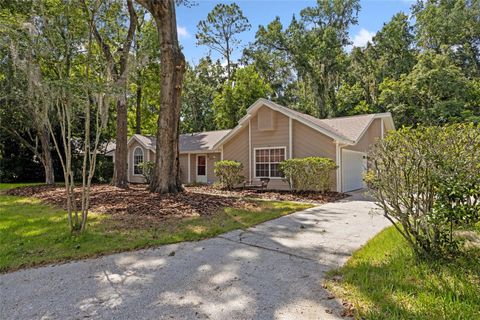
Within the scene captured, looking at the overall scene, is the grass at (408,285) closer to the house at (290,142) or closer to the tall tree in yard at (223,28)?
the house at (290,142)

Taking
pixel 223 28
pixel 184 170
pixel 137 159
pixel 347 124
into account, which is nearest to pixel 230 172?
pixel 184 170

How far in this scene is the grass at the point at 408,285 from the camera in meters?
2.71

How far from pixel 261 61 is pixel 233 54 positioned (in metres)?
3.15

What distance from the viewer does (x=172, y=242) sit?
530cm

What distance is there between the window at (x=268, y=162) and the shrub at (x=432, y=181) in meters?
10.5

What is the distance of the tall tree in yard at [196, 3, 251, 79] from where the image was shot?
96.1 ft

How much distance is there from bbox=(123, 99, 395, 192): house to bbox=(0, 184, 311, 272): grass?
599cm

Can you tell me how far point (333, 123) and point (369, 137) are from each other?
2.15m

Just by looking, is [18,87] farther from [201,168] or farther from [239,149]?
[239,149]

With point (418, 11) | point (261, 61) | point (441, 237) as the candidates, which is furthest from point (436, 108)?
point (441, 237)

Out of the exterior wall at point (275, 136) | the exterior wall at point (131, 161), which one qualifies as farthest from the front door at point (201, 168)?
the exterior wall at point (275, 136)

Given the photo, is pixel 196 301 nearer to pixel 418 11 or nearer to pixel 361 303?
pixel 361 303

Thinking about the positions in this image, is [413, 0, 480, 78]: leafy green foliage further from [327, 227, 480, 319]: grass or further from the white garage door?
[327, 227, 480, 319]: grass

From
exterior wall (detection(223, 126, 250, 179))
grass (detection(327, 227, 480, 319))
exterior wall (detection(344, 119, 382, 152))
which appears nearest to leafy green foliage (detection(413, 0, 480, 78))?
exterior wall (detection(344, 119, 382, 152))
